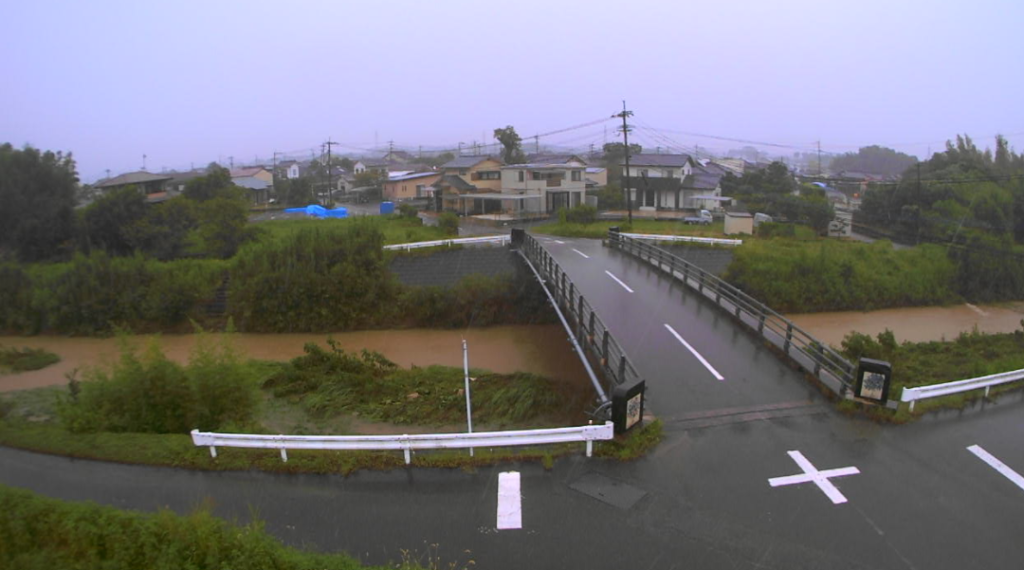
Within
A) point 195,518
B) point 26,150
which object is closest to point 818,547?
point 195,518

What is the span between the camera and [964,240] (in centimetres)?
2380

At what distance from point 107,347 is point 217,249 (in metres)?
7.32

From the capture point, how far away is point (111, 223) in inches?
1029

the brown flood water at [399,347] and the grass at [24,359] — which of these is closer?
the brown flood water at [399,347]

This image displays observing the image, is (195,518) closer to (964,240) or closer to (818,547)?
(818,547)

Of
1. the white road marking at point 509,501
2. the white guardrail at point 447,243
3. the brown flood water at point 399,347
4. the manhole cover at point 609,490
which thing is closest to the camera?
the white road marking at point 509,501

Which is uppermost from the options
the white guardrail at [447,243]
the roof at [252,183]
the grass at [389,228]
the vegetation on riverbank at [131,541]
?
the roof at [252,183]

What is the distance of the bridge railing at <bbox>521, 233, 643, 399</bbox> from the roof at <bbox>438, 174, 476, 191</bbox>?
24932mm

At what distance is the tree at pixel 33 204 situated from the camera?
967 inches

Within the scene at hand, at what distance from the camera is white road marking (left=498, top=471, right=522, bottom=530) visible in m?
5.84

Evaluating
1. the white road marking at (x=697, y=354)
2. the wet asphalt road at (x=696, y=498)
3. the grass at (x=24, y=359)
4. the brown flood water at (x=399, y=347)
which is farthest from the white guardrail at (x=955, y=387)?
the grass at (x=24, y=359)

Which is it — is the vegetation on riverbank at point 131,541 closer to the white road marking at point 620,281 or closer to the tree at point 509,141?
the white road marking at point 620,281

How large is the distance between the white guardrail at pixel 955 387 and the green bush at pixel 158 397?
29.2 ft

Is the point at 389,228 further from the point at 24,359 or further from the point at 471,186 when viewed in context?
the point at 24,359
